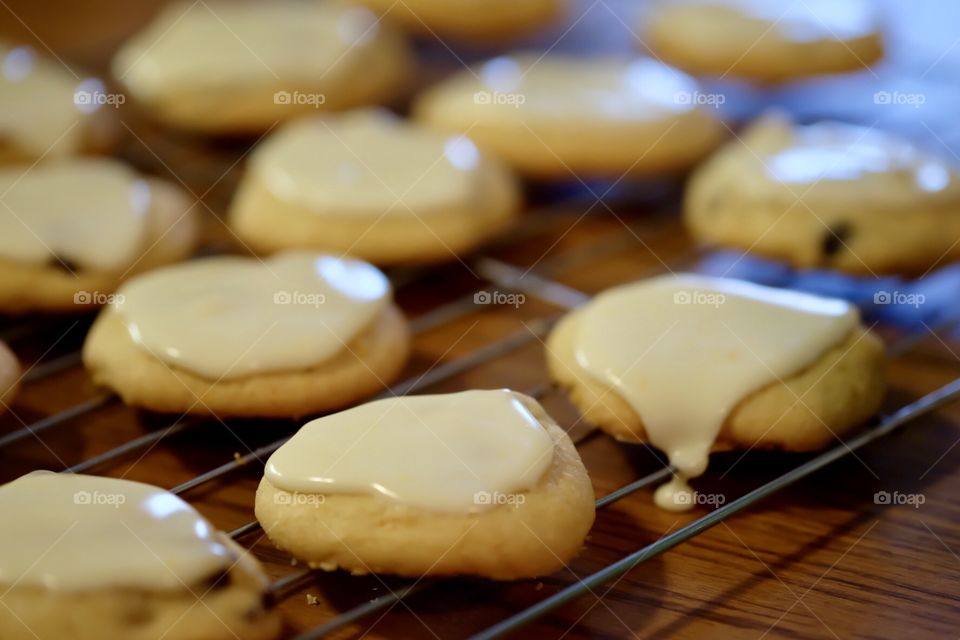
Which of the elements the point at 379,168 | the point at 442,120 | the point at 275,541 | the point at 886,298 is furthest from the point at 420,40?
the point at 275,541

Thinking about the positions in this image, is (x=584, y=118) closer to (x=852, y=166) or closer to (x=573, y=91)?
(x=573, y=91)

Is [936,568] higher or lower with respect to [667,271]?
lower

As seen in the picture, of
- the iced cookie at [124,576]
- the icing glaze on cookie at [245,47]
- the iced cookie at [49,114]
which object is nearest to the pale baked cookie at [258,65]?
the icing glaze on cookie at [245,47]

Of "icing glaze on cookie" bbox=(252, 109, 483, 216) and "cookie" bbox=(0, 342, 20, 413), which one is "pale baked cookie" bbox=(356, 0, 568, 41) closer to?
"icing glaze on cookie" bbox=(252, 109, 483, 216)

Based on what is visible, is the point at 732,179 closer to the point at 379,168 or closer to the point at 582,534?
the point at 379,168

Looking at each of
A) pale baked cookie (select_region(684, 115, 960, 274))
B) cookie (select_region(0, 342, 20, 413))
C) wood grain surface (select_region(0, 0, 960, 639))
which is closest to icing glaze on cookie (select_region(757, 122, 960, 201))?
pale baked cookie (select_region(684, 115, 960, 274))

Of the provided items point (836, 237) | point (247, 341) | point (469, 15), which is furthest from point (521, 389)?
point (469, 15)
